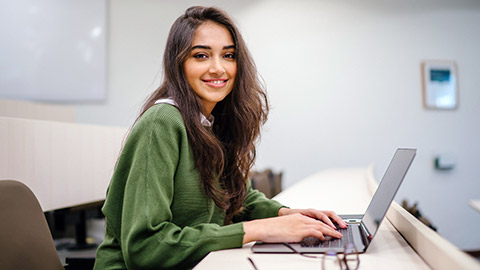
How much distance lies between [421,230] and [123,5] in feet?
13.6

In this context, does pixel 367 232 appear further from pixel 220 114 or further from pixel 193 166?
pixel 220 114

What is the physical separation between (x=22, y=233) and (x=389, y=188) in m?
0.83

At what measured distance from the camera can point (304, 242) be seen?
1016 mm

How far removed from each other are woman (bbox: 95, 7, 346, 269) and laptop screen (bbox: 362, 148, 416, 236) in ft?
0.33

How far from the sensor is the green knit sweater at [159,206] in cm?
95

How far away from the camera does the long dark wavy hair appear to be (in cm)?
113

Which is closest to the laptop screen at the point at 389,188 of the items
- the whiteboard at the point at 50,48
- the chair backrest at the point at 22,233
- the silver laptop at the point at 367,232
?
the silver laptop at the point at 367,232

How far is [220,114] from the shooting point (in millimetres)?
1413

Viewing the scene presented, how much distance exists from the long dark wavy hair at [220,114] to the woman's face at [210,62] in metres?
0.02

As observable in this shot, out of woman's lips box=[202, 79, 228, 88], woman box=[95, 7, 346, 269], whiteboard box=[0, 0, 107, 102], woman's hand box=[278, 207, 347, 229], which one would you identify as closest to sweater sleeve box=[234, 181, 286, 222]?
woman box=[95, 7, 346, 269]

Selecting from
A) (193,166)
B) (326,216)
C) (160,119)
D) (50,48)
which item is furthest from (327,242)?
(50,48)

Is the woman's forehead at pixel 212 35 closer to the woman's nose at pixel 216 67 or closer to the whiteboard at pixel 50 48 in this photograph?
the woman's nose at pixel 216 67

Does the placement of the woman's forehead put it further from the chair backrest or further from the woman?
the chair backrest

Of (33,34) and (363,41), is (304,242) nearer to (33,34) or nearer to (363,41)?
(363,41)
